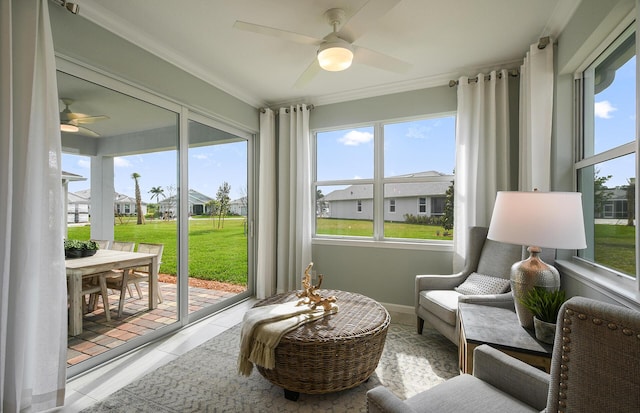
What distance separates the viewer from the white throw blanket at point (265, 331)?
1732 mm

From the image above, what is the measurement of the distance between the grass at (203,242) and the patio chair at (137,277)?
0.05m

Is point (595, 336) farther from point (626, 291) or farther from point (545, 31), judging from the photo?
point (545, 31)

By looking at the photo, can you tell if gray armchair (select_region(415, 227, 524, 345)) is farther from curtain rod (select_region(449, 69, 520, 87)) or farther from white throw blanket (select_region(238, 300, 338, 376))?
curtain rod (select_region(449, 69, 520, 87))

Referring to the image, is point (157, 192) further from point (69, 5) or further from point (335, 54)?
point (335, 54)

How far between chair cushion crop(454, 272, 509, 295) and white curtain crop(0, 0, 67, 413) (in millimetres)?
2927

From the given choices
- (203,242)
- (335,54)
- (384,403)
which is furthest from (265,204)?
(384,403)

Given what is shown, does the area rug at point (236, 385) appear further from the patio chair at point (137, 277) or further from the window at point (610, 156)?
the window at point (610, 156)

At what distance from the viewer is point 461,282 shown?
2.75 metres

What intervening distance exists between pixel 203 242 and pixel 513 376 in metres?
2.91

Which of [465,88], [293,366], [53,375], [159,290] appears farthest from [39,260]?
[465,88]

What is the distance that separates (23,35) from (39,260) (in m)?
1.27

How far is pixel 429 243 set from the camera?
11.0ft

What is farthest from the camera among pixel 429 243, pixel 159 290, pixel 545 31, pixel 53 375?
pixel 429 243

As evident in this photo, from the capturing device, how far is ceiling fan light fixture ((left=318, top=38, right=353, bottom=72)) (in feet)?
6.68
